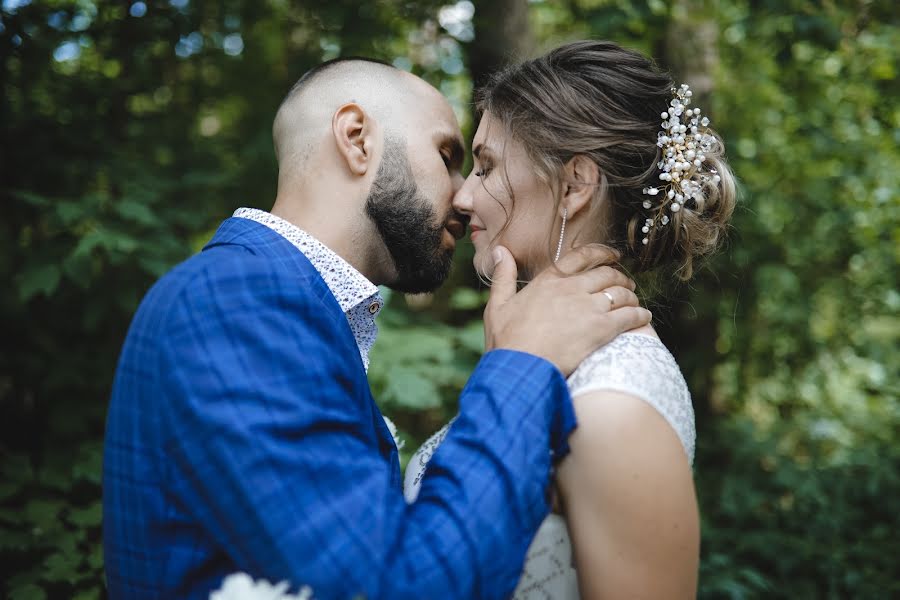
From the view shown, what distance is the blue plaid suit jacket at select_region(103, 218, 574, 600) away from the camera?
1252 millimetres

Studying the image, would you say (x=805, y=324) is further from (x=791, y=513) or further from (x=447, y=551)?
(x=447, y=551)

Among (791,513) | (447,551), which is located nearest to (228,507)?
(447,551)

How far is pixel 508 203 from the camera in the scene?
2012mm

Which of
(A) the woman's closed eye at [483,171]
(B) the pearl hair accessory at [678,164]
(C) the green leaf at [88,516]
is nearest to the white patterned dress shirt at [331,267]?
(A) the woman's closed eye at [483,171]

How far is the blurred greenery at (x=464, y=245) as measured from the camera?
2.92 m

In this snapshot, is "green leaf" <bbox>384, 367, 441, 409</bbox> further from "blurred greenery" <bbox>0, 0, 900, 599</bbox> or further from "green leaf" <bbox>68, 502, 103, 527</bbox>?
"green leaf" <bbox>68, 502, 103, 527</bbox>

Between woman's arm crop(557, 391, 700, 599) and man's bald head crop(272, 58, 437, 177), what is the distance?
1157 millimetres

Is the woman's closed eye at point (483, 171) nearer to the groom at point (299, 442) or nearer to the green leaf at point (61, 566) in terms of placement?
the groom at point (299, 442)

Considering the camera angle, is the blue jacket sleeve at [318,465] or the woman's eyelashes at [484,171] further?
the woman's eyelashes at [484,171]

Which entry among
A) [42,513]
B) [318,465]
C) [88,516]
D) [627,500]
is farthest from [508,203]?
[42,513]

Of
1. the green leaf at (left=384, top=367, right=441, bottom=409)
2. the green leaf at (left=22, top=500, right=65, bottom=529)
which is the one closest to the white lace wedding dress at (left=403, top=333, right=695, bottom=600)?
the green leaf at (left=384, top=367, right=441, bottom=409)

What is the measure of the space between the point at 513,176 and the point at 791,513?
11.3 feet

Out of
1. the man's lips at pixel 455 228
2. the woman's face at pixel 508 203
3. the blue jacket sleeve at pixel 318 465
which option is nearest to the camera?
the blue jacket sleeve at pixel 318 465

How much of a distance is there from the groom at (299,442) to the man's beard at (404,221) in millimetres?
350
